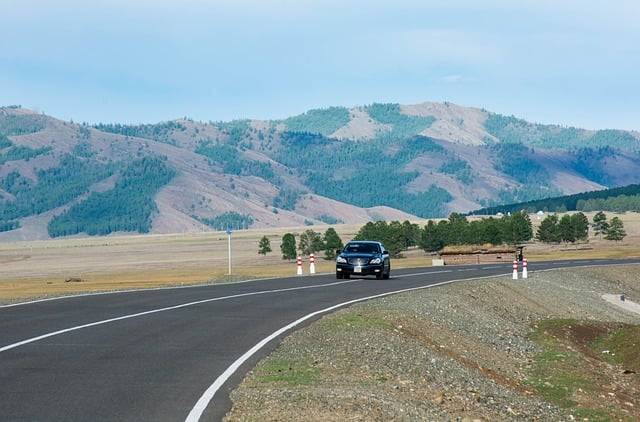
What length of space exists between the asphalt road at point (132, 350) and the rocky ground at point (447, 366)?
0.76 meters

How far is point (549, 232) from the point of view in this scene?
15162 cm

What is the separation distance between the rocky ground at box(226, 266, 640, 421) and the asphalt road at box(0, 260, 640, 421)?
2.50ft

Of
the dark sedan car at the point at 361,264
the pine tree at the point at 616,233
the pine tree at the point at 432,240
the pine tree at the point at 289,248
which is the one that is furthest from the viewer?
the pine tree at the point at 616,233

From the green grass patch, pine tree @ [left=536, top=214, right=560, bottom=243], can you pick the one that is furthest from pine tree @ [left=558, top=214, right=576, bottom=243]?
the green grass patch

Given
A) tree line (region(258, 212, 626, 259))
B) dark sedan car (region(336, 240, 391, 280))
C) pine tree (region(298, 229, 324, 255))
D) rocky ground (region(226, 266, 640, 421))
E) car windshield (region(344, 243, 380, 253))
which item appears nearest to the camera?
rocky ground (region(226, 266, 640, 421))

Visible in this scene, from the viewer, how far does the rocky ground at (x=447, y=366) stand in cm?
1366

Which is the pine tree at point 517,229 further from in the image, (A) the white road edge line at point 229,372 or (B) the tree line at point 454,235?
(A) the white road edge line at point 229,372

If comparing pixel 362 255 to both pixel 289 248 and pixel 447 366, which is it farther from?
pixel 289 248

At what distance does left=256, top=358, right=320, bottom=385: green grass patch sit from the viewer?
1509 cm

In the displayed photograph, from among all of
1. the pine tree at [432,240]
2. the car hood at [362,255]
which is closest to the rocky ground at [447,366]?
the car hood at [362,255]

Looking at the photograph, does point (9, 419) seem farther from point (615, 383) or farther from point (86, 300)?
point (86, 300)

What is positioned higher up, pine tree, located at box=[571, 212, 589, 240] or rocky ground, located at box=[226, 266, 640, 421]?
pine tree, located at box=[571, 212, 589, 240]

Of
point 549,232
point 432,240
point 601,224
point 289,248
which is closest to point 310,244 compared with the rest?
point 289,248

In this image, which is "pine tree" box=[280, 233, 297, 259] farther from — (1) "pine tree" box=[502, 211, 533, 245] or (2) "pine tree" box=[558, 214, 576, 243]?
(2) "pine tree" box=[558, 214, 576, 243]
